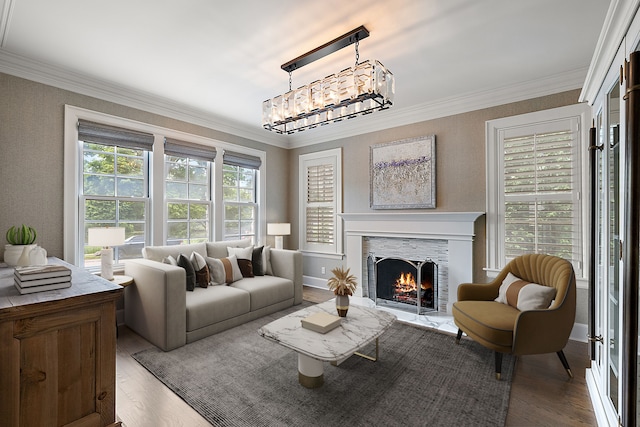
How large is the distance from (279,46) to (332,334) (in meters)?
2.39

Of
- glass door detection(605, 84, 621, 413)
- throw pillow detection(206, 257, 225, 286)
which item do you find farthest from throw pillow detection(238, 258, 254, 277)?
glass door detection(605, 84, 621, 413)

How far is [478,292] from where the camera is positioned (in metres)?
2.90

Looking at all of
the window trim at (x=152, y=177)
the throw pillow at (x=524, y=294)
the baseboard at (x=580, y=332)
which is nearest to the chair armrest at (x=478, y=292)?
the throw pillow at (x=524, y=294)

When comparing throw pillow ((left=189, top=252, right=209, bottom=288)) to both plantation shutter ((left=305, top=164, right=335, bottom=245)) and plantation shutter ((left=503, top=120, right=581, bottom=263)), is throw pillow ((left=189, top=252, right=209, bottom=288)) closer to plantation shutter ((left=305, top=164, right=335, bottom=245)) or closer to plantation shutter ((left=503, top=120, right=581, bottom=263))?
plantation shutter ((left=305, top=164, right=335, bottom=245))

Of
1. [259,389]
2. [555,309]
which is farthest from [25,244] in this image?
[555,309]

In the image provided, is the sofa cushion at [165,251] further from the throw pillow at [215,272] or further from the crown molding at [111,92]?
the crown molding at [111,92]

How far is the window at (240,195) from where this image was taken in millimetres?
4594

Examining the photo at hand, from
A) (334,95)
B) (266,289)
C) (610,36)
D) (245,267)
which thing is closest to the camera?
(610,36)

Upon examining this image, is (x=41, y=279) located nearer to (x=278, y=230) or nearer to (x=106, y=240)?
(x=106, y=240)

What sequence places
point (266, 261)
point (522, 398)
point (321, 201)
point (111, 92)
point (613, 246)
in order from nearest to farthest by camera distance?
1. point (613, 246)
2. point (522, 398)
3. point (111, 92)
4. point (266, 261)
5. point (321, 201)

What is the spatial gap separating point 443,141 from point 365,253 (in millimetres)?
1895

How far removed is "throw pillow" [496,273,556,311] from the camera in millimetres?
2344

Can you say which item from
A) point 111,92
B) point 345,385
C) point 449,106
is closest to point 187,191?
point 111,92

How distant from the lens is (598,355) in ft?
6.41
